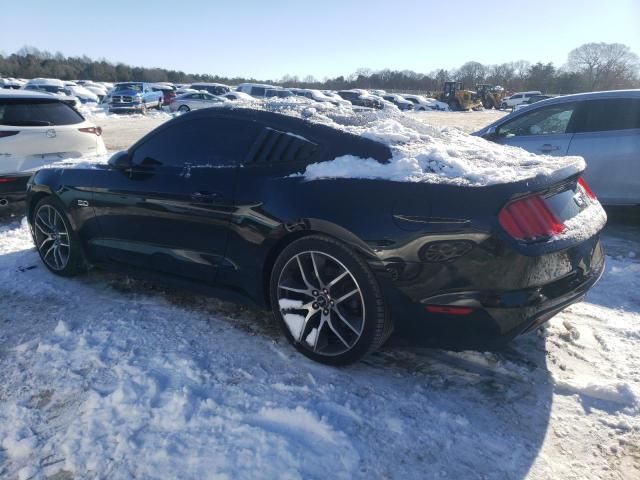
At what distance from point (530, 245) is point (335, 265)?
102 centimetres

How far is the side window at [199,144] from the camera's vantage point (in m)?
3.29

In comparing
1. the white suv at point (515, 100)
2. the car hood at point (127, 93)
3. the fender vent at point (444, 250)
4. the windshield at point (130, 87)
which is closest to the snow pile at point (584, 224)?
the fender vent at point (444, 250)

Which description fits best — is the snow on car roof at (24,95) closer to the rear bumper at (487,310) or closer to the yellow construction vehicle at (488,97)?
the rear bumper at (487,310)

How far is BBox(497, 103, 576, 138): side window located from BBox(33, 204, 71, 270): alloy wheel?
16.5ft

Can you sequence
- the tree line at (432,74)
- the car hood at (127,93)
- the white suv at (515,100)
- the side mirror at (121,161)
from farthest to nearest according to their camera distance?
the tree line at (432,74), the white suv at (515,100), the car hood at (127,93), the side mirror at (121,161)

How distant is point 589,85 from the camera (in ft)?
230

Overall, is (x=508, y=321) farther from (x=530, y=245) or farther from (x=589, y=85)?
(x=589, y=85)

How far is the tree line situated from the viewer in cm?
6894

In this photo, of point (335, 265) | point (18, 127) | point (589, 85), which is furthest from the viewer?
point (589, 85)

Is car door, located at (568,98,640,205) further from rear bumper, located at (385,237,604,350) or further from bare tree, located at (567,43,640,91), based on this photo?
bare tree, located at (567,43,640,91)

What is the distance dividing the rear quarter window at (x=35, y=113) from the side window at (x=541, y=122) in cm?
557

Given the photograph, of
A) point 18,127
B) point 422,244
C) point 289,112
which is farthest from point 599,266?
point 18,127

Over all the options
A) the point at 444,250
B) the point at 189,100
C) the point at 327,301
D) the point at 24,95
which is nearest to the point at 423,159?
the point at 444,250

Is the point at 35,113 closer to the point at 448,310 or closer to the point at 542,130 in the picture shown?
the point at 448,310
